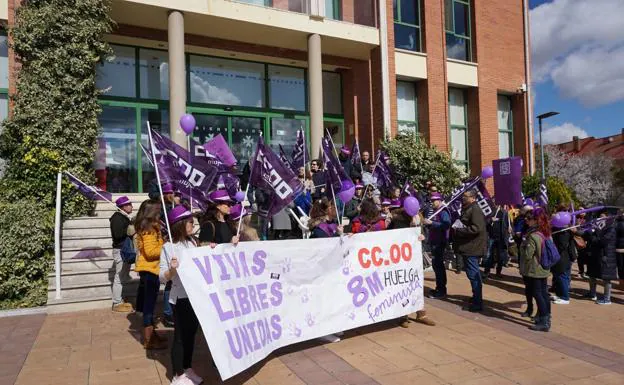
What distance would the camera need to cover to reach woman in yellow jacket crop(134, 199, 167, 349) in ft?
18.9

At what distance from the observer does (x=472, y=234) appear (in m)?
7.54

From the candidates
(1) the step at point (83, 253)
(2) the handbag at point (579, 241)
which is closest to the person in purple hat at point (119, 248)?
(1) the step at point (83, 253)

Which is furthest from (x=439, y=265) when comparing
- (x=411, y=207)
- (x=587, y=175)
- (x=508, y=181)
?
(x=587, y=175)

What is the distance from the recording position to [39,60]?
1046 cm

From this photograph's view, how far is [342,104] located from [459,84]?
4.81 meters

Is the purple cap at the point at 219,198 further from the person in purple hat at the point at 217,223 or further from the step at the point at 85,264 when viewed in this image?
the step at the point at 85,264

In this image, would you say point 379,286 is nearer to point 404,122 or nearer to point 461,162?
point 404,122

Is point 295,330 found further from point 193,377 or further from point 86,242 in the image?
point 86,242

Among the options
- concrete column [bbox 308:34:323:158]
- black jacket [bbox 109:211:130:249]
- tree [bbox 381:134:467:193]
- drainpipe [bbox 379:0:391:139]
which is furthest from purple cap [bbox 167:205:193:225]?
drainpipe [bbox 379:0:391:139]

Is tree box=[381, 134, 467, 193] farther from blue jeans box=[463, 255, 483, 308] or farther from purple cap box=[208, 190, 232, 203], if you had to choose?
purple cap box=[208, 190, 232, 203]

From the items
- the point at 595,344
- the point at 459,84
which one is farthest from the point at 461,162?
the point at 595,344

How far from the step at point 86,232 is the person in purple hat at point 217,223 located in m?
4.99

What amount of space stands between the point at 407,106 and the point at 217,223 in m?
13.8

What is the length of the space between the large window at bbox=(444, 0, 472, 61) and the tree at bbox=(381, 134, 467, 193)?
17.8ft
